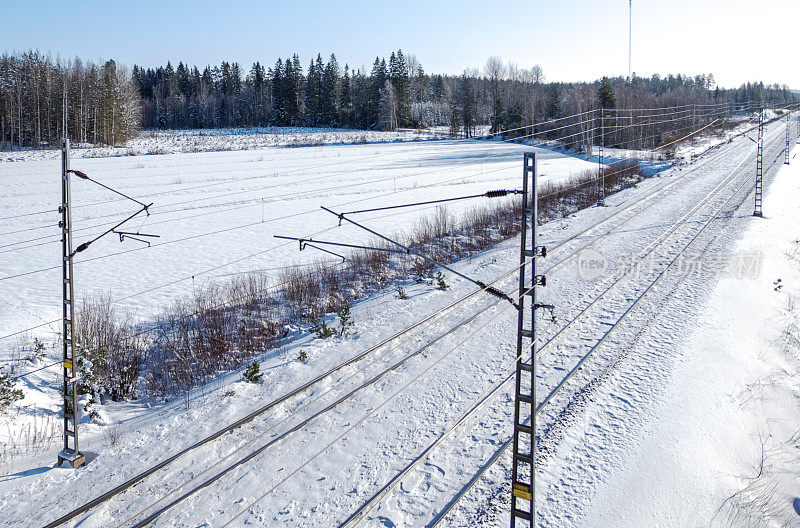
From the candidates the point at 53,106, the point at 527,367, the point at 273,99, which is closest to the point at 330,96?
the point at 273,99

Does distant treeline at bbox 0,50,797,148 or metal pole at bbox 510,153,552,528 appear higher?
distant treeline at bbox 0,50,797,148

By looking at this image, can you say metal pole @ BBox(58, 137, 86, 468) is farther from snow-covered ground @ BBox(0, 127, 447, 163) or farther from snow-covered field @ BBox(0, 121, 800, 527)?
snow-covered ground @ BBox(0, 127, 447, 163)

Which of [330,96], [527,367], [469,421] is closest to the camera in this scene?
[527,367]

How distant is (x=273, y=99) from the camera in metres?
114

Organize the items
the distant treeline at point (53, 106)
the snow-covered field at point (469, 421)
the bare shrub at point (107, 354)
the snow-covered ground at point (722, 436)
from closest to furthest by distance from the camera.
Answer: the snow-covered ground at point (722, 436)
the snow-covered field at point (469, 421)
the bare shrub at point (107, 354)
the distant treeline at point (53, 106)

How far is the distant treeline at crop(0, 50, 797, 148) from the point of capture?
226ft

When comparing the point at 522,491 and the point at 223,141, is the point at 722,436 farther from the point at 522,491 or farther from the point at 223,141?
the point at 223,141

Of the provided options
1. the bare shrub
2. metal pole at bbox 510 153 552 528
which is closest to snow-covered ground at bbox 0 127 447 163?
the bare shrub

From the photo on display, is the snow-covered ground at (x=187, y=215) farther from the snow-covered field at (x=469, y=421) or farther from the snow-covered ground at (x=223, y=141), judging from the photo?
the snow-covered ground at (x=223, y=141)

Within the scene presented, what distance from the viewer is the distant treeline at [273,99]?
6888cm

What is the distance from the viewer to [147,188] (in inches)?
1641

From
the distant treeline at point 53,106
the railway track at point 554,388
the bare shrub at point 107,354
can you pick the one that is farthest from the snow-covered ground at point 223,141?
the railway track at point 554,388

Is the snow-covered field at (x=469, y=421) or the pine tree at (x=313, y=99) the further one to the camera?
the pine tree at (x=313, y=99)

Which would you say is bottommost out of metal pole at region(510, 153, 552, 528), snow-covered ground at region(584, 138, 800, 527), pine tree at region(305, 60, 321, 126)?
snow-covered ground at region(584, 138, 800, 527)
